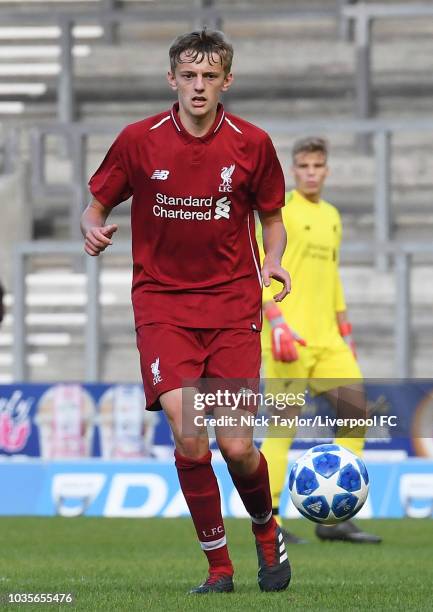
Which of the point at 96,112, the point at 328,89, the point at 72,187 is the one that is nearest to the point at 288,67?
the point at 328,89

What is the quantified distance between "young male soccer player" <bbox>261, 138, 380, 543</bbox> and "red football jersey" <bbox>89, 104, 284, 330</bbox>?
8.12 ft

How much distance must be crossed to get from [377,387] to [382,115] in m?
4.82

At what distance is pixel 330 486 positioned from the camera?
18.7 ft

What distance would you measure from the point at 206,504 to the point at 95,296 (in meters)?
7.42

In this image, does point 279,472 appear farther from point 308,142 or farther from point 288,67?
point 288,67

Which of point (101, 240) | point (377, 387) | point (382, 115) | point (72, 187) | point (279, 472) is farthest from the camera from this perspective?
point (382, 115)

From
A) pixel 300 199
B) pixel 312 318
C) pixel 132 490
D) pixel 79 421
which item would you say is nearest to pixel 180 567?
pixel 312 318

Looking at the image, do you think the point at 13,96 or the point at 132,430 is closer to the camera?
the point at 132,430

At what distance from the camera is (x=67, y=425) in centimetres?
1134

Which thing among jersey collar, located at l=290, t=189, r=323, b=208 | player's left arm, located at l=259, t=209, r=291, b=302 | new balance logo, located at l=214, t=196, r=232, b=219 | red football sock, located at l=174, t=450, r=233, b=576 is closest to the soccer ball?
red football sock, located at l=174, t=450, r=233, b=576

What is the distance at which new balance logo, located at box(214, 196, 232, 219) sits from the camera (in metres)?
5.25

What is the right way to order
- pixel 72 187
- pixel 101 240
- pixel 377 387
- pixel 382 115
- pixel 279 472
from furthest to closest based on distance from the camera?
pixel 382 115, pixel 72 187, pixel 377 387, pixel 279 472, pixel 101 240

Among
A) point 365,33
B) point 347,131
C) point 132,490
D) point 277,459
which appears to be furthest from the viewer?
point 365,33

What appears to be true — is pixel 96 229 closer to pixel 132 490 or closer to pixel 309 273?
pixel 309 273
